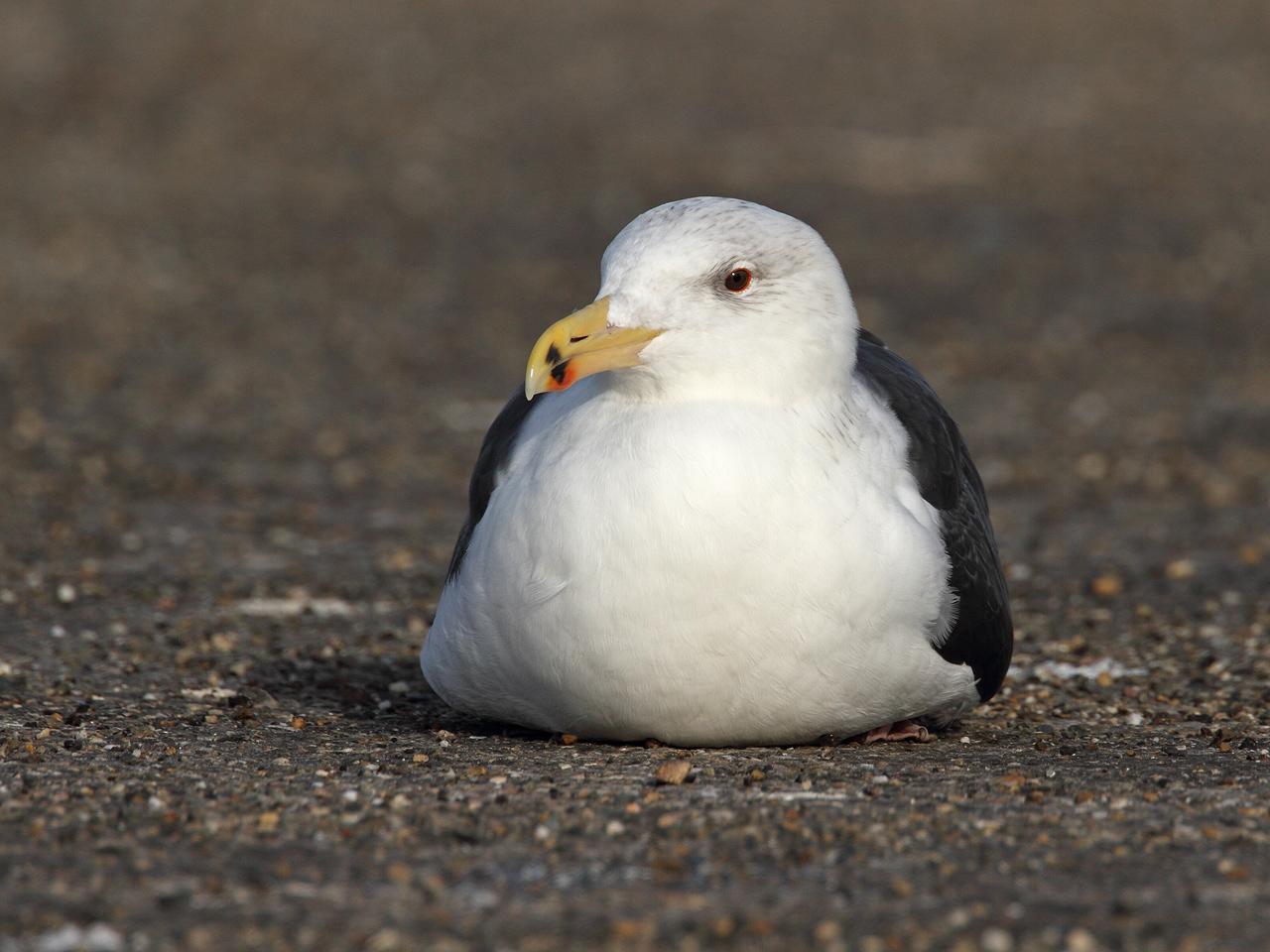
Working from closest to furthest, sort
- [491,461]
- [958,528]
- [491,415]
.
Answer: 1. [958,528]
2. [491,461]
3. [491,415]

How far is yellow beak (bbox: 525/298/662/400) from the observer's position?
5262 millimetres

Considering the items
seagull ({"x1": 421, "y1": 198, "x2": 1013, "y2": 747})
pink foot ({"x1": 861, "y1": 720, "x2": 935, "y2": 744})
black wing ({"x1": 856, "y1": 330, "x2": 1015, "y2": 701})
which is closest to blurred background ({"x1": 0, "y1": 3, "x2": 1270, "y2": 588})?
black wing ({"x1": 856, "y1": 330, "x2": 1015, "y2": 701})

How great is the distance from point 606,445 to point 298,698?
1.93 meters

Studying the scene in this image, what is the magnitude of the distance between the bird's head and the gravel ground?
1057 mm

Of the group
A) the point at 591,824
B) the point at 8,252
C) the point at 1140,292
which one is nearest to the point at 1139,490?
the point at 1140,292

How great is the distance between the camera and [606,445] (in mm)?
5344

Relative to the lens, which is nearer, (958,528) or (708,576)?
(708,576)

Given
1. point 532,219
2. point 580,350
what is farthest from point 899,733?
point 532,219

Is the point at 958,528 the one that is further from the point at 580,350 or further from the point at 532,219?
the point at 532,219

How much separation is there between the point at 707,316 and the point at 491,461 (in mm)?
963

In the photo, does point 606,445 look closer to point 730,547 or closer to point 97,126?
point 730,547

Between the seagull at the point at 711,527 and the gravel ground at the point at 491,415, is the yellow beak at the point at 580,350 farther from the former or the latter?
the gravel ground at the point at 491,415

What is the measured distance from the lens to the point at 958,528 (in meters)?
5.90

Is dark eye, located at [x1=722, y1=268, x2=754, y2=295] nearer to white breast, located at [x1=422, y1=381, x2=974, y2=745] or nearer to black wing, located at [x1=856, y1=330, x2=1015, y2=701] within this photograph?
white breast, located at [x1=422, y1=381, x2=974, y2=745]
